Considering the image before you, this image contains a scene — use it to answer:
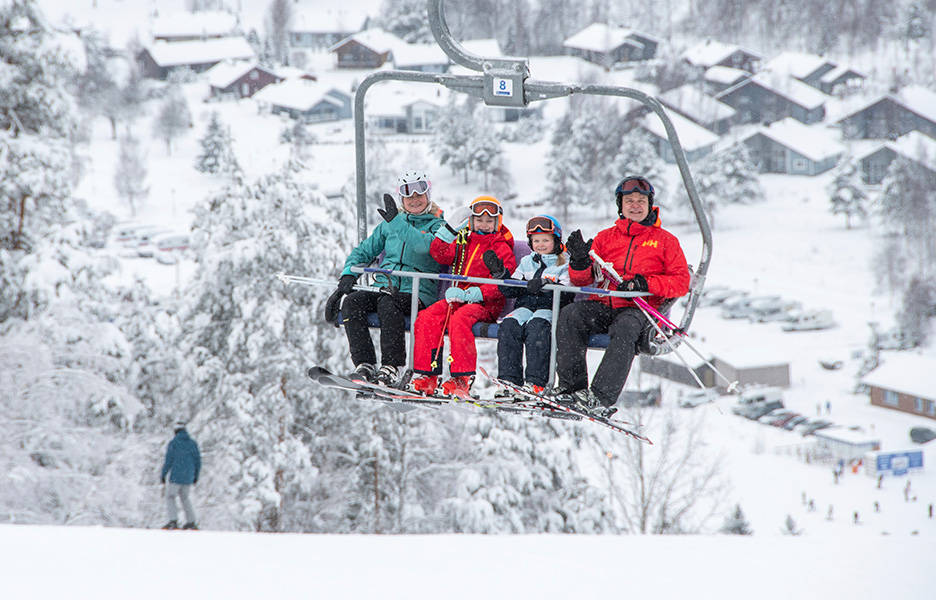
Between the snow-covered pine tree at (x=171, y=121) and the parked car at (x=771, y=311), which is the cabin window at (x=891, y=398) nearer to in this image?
the parked car at (x=771, y=311)

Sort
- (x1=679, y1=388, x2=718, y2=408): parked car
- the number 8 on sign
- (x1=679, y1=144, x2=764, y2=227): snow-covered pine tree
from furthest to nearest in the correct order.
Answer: (x1=679, y1=144, x2=764, y2=227): snow-covered pine tree → (x1=679, y1=388, x2=718, y2=408): parked car → the number 8 on sign

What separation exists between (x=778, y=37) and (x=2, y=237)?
86.4m

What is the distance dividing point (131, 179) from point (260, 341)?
38.0 meters

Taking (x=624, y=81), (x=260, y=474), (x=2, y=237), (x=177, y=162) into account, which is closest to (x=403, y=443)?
(x=260, y=474)

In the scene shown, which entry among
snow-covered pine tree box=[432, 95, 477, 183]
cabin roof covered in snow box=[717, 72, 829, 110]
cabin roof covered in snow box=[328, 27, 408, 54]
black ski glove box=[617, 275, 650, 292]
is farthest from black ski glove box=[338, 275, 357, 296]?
cabin roof covered in snow box=[328, 27, 408, 54]

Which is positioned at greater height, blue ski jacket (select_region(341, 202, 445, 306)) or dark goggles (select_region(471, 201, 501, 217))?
dark goggles (select_region(471, 201, 501, 217))

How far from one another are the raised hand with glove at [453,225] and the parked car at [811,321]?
3787cm

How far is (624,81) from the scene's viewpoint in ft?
227

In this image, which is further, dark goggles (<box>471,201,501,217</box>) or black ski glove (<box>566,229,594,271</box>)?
dark goggles (<box>471,201,501,217</box>)

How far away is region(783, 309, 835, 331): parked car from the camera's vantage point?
40.6m

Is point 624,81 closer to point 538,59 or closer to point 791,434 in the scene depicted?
point 538,59

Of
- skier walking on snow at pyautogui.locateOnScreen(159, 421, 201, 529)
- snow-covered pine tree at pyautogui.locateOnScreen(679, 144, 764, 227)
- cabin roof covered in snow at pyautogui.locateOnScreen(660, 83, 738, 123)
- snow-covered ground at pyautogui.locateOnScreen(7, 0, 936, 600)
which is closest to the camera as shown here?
snow-covered ground at pyautogui.locateOnScreen(7, 0, 936, 600)

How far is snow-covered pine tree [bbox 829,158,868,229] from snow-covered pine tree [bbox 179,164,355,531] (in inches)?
1606

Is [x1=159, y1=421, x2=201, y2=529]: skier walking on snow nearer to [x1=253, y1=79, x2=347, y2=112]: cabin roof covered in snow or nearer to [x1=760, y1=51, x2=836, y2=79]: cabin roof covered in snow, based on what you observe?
[x1=253, y1=79, x2=347, y2=112]: cabin roof covered in snow
